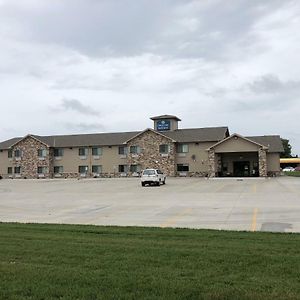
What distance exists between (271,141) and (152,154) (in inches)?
675

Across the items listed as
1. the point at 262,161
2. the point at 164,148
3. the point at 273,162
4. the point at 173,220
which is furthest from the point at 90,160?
the point at 173,220

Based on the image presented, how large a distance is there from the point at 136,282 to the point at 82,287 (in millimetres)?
681

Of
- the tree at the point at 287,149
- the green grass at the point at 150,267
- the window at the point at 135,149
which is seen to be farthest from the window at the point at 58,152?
the tree at the point at 287,149

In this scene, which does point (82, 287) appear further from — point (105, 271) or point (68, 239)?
point (68, 239)

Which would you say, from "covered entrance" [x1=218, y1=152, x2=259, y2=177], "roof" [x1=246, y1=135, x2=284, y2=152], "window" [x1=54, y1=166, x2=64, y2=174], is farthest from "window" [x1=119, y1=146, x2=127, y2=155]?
"roof" [x1=246, y1=135, x2=284, y2=152]

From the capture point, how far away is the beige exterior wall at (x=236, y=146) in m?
61.2

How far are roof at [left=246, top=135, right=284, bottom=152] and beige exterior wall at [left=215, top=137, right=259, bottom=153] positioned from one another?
434 centimetres

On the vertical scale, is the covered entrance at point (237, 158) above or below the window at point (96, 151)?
below

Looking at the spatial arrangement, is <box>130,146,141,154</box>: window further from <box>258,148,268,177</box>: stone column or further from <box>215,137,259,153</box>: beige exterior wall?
<box>258,148,268,177</box>: stone column

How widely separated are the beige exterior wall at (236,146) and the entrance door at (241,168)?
21.7ft

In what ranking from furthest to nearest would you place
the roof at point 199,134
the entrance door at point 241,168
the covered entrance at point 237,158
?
the entrance door at point 241,168
the roof at point 199,134
the covered entrance at point 237,158

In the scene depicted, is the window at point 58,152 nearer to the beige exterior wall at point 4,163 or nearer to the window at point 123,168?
the beige exterior wall at point 4,163

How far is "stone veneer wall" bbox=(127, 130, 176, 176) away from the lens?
6675cm

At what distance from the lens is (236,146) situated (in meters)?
61.5
